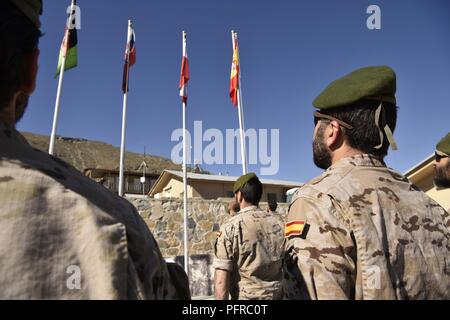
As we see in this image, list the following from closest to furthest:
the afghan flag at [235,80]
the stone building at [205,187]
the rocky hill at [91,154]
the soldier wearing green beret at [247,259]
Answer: the soldier wearing green beret at [247,259] → the afghan flag at [235,80] → the stone building at [205,187] → the rocky hill at [91,154]

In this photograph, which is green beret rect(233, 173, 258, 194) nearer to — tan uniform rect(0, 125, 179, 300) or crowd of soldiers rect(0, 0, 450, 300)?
crowd of soldiers rect(0, 0, 450, 300)

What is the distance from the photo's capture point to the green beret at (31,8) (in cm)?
98

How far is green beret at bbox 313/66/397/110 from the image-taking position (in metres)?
1.90

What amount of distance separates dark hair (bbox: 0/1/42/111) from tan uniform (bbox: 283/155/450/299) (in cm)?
113

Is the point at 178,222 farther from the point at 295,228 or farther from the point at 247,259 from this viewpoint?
the point at 295,228

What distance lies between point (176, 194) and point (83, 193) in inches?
932

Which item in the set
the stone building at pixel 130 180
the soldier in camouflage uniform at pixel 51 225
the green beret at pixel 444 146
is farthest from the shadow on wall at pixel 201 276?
the stone building at pixel 130 180

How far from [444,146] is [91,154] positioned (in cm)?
7314

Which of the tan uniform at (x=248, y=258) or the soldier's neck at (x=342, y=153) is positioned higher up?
the soldier's neck at (x=342, y=153)

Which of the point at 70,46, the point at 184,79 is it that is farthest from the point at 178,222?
the point at 70,46

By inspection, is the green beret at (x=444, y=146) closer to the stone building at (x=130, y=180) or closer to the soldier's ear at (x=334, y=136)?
the soldier's ear at (x=334, y=136)

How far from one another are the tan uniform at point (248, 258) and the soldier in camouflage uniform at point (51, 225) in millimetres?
2816

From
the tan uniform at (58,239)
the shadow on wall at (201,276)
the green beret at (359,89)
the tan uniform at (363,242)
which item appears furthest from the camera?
the shadow on wall at (201,276)
